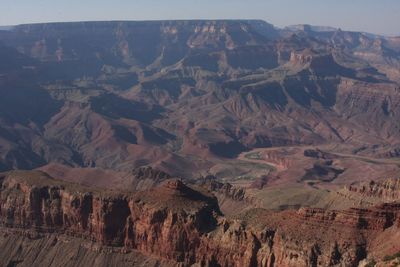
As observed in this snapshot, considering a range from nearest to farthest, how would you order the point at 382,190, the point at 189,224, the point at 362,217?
1. the point at 362,217
2. the point at 189,224
3. the point at 382,190

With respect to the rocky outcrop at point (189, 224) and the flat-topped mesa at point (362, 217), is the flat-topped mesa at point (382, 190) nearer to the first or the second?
the flat-topped mesa at point (362, 217)

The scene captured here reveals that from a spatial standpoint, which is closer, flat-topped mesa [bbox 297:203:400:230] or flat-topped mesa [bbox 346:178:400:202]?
flat-topped mesa [bbox 297:203:400:230]

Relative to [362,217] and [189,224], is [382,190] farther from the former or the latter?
[189,224]

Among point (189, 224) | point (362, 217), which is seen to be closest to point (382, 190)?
point (362, 217)

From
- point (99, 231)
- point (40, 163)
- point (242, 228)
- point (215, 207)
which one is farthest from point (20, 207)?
point (40, 163)

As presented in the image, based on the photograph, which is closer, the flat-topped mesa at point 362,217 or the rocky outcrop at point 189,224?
the rocky outcrop at point 189,224

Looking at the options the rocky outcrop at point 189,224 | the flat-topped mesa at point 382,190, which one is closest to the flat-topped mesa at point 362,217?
the rocky outcrop at point 189,224

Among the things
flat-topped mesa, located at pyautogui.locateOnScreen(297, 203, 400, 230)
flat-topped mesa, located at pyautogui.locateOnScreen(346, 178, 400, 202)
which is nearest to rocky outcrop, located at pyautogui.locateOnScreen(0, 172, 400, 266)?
flat-topped mesa, located at pyautogui.locateOnScreen(297, 203, 400, 230)

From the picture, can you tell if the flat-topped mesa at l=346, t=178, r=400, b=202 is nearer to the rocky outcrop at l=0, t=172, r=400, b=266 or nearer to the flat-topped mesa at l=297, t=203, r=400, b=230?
the flat-topped mesa at l=297, t=203, r=400, b=230
